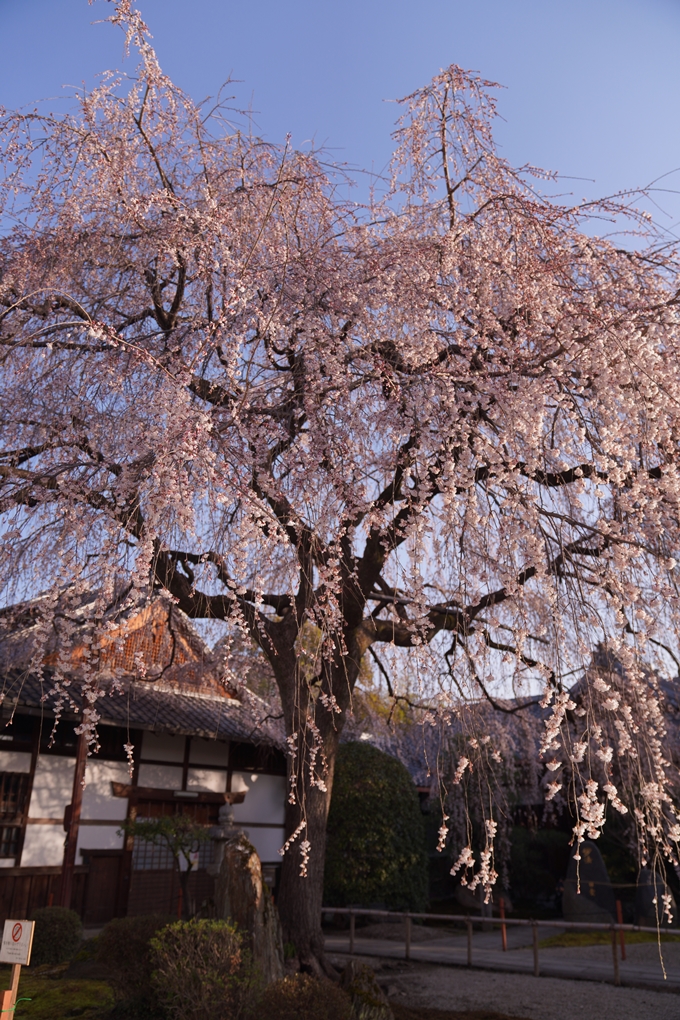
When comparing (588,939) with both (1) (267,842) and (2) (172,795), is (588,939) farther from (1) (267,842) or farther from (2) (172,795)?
(2) (172,795)

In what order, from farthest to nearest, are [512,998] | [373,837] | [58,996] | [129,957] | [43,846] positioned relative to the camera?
1. [373,837]
2. [43,846]
3. [512,998]
4. [58,996]
5. [129,957]

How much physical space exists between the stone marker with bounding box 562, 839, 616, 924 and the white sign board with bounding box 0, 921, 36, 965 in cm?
1095

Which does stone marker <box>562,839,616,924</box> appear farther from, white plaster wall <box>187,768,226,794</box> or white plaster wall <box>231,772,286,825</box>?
white plaster wall <box>187,768,226,794</box>

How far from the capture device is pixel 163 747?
12055 millimetres

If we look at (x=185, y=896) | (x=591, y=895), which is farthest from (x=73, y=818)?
(x=591, y=895)

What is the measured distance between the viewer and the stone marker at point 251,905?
6.27 meters

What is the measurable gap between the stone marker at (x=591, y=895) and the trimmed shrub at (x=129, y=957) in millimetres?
9025

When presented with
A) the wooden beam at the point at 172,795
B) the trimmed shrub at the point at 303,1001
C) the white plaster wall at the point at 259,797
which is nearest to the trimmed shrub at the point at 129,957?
the trimmed shrub at the point at 303,1001

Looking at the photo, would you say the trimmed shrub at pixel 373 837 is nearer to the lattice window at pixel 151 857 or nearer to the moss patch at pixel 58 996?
the lattice window at pixel 151 857

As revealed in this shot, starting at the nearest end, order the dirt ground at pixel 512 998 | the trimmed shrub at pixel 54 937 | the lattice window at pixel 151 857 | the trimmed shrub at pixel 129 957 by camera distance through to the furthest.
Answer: the trimmed shrub at pixel 129 957 → the dirt ground at pixel 512 998 → the trimmed shrub at pixel 54 937 → the lattice window at pixel 151 857

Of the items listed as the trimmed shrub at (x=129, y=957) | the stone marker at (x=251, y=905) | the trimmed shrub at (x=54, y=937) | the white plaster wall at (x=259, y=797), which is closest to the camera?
the trimmed shrub at (x=129, y=957)

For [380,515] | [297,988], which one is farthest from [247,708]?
[380,515]

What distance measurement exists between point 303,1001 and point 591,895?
10128 mm

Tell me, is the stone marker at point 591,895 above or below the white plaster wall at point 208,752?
below
